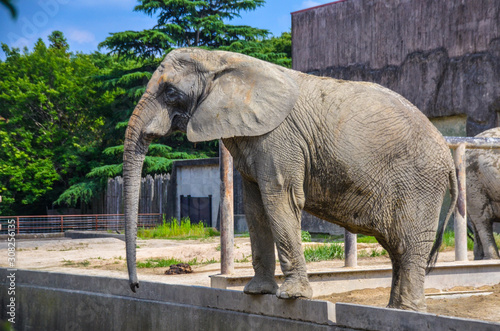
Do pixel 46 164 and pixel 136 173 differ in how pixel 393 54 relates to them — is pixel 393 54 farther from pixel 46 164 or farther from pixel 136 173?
pixel 46 164

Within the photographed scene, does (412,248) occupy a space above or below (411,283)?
above

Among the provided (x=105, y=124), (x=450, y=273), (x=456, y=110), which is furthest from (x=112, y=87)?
(x=450, y=273)

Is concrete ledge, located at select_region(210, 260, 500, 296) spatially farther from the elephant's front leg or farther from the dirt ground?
the elephant's front leg

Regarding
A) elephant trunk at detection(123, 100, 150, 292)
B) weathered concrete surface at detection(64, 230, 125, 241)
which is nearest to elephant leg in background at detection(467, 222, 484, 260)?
elephant trunk at detection(123, 100, 150, 292)

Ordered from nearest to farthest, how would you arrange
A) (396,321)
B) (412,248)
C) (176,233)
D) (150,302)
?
(396,321), (412,248), (150,302), (176,233)

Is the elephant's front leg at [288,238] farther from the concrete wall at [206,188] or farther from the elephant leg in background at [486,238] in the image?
the concrete wall at [206,188]

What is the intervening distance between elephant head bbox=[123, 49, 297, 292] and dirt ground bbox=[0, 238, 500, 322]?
2359mm

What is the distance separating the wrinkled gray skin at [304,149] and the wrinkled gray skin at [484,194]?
4.41 m

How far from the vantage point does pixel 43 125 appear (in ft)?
110

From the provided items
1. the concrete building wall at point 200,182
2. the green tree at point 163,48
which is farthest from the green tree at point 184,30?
the concrete building wall at point 200,182

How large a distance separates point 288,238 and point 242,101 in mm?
1157

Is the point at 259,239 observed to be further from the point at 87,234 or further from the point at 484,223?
the point at 87,234

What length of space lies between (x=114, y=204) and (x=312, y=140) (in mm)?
23656

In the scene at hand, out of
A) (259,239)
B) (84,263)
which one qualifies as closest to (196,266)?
(84,263)
